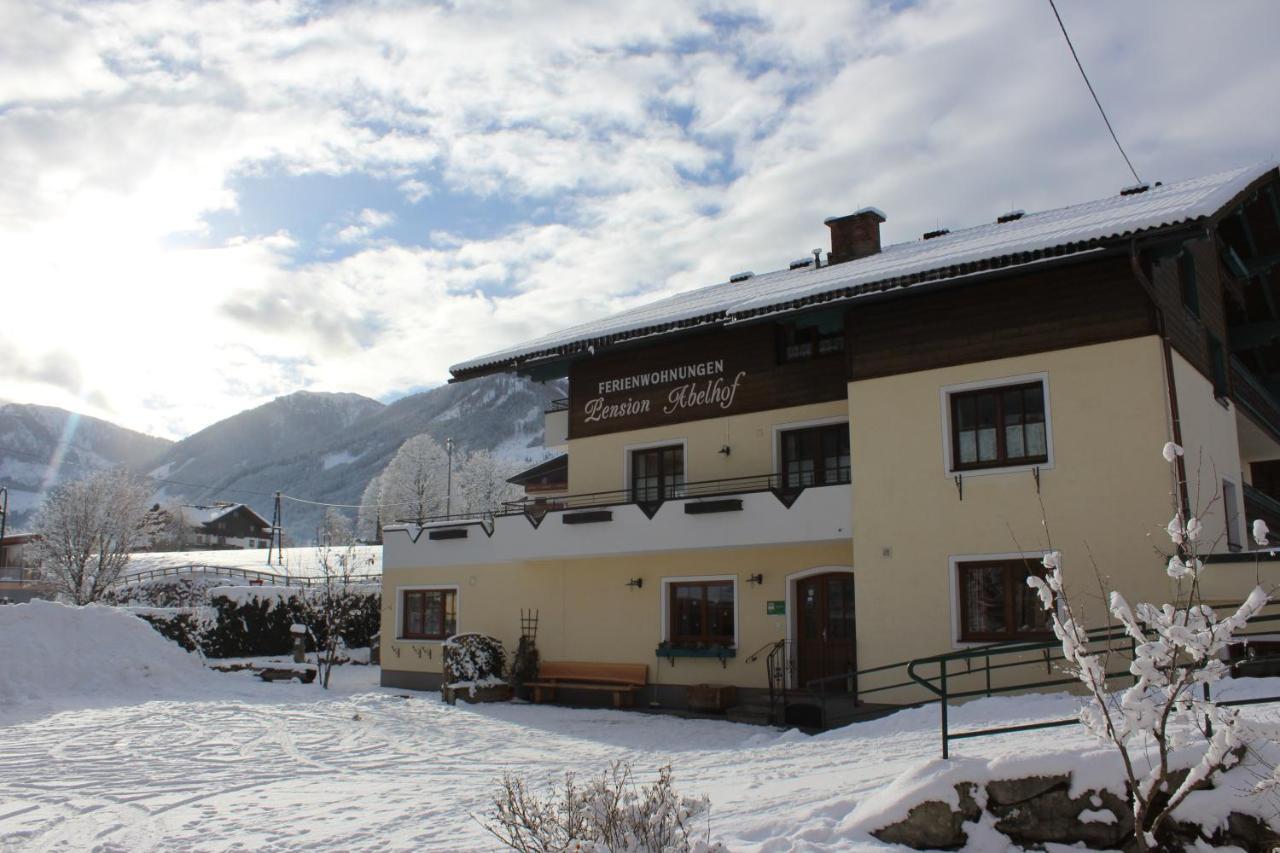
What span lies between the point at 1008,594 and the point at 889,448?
8.99 ft

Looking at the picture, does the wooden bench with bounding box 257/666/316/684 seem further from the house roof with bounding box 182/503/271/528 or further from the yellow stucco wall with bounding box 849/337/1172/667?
the house roof with bounding box 182/503/271/528

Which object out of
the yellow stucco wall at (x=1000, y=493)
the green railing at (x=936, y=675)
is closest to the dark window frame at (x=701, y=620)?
the green railing at (x=936, y=675)

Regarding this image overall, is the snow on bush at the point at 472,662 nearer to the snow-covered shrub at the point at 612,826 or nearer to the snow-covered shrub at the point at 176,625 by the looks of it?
the snow-covered shrub at the point at 176,625

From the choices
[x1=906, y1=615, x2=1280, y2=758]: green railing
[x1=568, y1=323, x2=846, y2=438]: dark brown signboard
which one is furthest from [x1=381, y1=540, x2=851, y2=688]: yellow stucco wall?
[x1=906, y1=615, x2=1280, y2=758]: green railing

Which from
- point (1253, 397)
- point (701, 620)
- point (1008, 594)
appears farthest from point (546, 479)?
point (1253, 397)

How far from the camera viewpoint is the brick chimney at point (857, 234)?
2106 centimetres

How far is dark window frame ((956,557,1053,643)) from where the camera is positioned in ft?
45.5

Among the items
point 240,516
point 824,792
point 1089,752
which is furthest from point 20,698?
point 240,516

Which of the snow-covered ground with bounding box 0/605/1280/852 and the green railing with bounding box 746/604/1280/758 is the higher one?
the green railing with bounding box 746/604/1280/758

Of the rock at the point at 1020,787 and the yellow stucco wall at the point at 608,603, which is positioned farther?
the yellow stucco wall at the point at 608,603

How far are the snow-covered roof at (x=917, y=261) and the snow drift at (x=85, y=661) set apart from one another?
9511 millimetres

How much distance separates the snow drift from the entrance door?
1321 centimetres

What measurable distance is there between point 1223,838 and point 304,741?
39.8 feet

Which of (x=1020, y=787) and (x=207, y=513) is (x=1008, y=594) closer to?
(x=1020, y=787)
